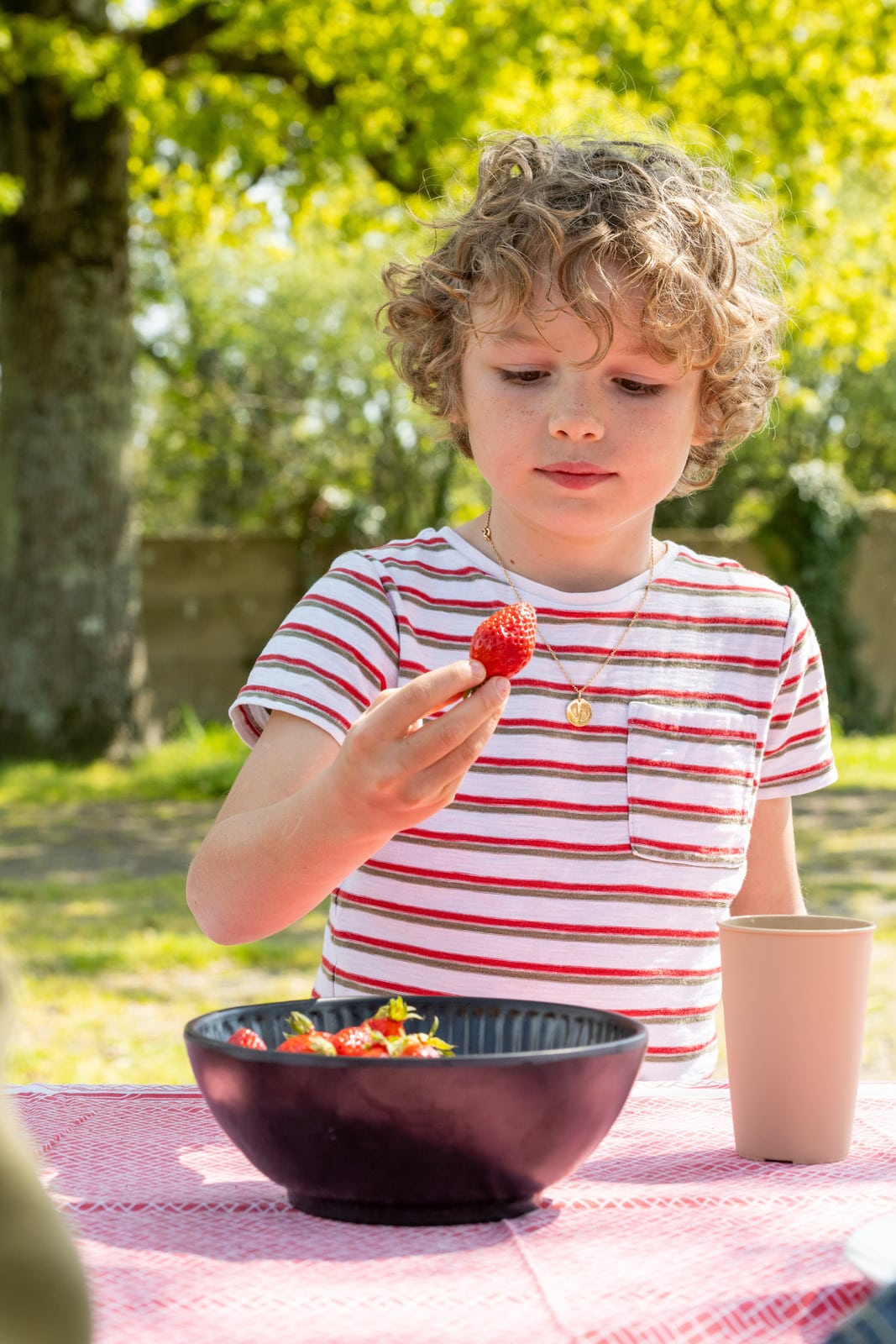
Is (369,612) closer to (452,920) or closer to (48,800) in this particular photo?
(452,920)

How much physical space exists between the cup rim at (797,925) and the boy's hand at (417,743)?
26 cm

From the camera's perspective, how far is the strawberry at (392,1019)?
3.67 feet

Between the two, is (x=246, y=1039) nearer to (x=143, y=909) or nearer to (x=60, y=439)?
(x=143, y=909)

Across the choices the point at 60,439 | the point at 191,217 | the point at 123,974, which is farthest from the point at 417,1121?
the point at 191,217

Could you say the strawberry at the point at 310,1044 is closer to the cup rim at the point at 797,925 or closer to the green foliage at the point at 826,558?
the cup rim at the point at 797,925

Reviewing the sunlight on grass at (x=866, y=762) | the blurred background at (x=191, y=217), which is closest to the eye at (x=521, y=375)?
the blurred background at (x=191, y=217)

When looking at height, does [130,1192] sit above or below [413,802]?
below

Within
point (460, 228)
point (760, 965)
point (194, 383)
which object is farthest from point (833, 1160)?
point (194, 383)

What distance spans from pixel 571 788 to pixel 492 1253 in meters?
0.93

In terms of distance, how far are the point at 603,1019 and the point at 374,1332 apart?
0.35m

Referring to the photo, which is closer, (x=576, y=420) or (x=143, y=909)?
(x=576, y=420)

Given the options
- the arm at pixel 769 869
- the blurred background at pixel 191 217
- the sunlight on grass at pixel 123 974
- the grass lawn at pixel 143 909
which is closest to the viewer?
the arm at pixel 769 869

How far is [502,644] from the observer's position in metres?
1.22

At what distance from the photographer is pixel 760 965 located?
3.95 ft
